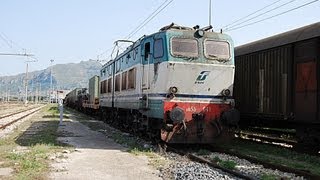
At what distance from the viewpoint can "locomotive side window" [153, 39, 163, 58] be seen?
44.7 feet

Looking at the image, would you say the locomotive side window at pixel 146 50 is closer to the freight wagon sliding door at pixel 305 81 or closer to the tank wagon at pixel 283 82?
the tank wagon at pixel 283 82

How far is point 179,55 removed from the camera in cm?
1351

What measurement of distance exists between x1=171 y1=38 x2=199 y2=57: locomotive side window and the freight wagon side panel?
273 cm

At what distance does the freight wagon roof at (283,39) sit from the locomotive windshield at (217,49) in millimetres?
1704

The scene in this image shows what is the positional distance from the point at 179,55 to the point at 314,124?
4.26 metres

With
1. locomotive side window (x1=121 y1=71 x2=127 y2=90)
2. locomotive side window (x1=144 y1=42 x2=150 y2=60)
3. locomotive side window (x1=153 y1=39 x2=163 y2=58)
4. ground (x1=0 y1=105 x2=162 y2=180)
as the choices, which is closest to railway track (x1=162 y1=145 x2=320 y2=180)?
ground (x1=0 y1=105 x2=162 y2=180)

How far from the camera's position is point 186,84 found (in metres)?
13.5

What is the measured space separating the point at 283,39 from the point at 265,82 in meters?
1.60

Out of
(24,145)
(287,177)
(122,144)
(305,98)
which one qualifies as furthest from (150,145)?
(287,177)

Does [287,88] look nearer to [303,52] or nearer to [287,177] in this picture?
[303,52]

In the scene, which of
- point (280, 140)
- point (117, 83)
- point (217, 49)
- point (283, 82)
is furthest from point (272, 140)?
point (117, 83)

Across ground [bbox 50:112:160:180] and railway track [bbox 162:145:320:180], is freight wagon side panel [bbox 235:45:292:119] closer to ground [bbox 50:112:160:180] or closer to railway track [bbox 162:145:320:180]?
railway track [bbox 162:145:320:180]

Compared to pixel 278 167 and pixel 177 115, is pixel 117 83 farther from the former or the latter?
pixel 278 167

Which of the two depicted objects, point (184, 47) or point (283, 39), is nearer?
point (184, 47)
